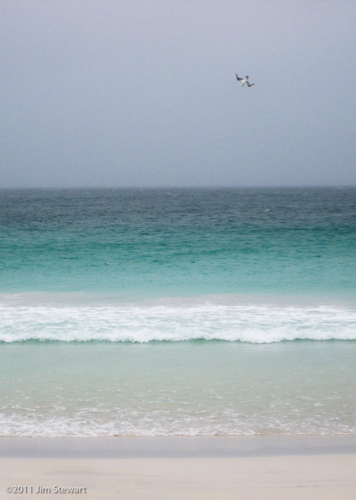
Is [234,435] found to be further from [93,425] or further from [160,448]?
[93,425]

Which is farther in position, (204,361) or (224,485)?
(204,361)

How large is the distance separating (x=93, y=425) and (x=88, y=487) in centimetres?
161

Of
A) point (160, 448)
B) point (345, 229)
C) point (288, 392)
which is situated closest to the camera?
point (160, 448)

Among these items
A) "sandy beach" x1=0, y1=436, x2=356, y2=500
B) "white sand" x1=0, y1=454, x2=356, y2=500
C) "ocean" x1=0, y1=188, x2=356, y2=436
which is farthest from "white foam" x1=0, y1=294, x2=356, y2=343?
"white sand" x1=0, y1=454, x2=356, y2=500

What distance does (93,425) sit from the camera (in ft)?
21.6

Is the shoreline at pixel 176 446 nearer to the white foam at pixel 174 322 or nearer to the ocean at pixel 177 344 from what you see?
the ocean at pixel 177 344

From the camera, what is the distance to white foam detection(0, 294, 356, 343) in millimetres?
11086

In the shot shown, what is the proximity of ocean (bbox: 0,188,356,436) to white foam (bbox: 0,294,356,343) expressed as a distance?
0.05 m

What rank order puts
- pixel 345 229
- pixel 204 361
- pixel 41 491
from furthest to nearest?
pixel 345 229
pixel 204 361
pixel 41 491

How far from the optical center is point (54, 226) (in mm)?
37562

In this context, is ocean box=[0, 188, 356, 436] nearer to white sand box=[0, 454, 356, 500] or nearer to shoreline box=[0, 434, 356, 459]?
shoreline box=[0, 434, 356, 459]

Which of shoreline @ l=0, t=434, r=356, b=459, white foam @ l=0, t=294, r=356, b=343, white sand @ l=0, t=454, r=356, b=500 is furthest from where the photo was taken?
white foam @ l=0, t=294, r=356, b=343

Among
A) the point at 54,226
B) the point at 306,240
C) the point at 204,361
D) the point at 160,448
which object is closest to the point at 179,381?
the point at 204,361

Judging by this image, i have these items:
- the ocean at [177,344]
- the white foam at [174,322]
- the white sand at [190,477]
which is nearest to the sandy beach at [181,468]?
the white sand at [190,477]
